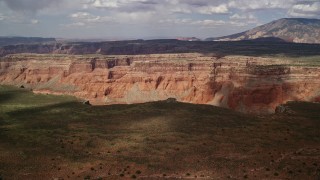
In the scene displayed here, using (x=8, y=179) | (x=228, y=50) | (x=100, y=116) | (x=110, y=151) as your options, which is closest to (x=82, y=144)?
(x=110, y=151)

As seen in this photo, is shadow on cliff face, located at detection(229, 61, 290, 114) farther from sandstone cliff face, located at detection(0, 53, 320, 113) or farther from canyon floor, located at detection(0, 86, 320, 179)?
canyon floor, located at detection(0, 86, 320, 179)

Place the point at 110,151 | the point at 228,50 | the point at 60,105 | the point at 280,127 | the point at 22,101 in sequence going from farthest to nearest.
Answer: the point at 228,50 < the point at 22,101 < the point at 60,105 < the point at 280,127 < the point at 110,151

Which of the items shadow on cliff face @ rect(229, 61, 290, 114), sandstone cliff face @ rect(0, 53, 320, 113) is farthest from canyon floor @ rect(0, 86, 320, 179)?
sandstone cliff face @ rect(0, 53, 320, 113)

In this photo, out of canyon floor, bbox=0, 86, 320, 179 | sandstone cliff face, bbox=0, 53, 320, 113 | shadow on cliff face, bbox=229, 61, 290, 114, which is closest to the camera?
canyon floor, bbox=0, 86, 320, 179

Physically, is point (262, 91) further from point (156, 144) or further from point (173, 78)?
point (156, 144)

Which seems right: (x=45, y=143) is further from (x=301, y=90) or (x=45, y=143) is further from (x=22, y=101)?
(x=301, y=90)

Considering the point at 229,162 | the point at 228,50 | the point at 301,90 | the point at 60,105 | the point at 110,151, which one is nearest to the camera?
the point at 229,162

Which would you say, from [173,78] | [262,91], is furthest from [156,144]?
[173,78]
